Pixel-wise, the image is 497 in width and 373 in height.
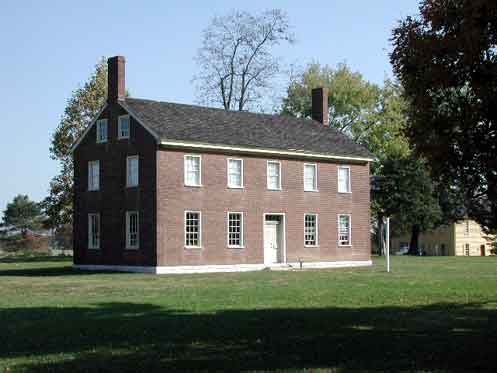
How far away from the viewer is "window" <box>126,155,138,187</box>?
36750 mm

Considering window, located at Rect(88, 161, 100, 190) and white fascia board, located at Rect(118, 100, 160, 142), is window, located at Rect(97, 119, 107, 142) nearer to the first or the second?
window, located at Rect(88, 161, 100, 190)

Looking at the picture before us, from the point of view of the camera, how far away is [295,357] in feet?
37.2

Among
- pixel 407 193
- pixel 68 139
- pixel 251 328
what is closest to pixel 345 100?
pixel 407 193

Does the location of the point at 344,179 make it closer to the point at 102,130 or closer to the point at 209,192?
the point at 209,192

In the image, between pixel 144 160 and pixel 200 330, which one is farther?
pixel 144 160

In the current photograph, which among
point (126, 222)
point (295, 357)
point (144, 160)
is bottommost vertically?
point (295, 357)

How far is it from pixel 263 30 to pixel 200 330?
50.4m

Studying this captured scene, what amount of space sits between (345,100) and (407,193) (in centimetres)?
938

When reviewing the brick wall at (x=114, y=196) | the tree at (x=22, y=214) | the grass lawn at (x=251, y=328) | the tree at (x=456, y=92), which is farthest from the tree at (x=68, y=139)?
the tree at (x=22, y=214)

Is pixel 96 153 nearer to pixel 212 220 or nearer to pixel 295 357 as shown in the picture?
pixel 212 220

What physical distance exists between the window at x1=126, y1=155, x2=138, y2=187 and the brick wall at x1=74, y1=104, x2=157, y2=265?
28 cm

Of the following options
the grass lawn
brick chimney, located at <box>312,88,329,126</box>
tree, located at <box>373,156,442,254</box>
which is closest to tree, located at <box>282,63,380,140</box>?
tree, located at <box>373,156,442,254</box>

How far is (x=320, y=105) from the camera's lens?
47.5 meters

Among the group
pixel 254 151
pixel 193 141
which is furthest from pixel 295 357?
pixel 254 151
